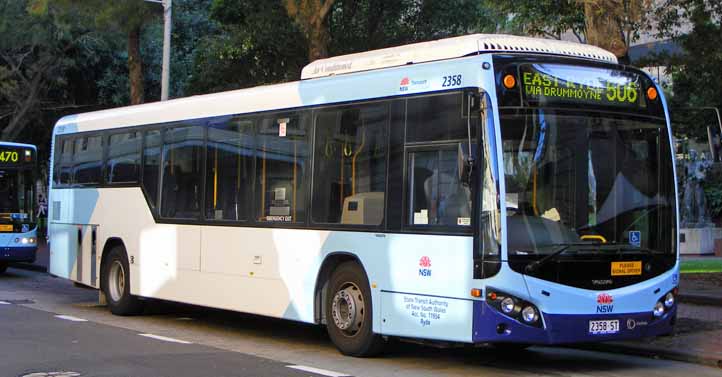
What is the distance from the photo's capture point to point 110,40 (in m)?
37.1

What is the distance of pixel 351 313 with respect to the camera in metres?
12.1

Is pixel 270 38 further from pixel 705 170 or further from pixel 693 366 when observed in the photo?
pixel 693 366

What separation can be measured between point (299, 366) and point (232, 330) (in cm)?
420

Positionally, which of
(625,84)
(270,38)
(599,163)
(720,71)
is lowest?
(599,163)

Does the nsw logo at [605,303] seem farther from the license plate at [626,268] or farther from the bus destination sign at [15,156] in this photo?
the bus destination sign at [15,156]

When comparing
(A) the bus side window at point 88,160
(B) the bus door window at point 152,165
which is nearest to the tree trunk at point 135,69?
(A) the bus side window at point 88,160

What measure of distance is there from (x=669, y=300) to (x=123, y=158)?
9.23 meters

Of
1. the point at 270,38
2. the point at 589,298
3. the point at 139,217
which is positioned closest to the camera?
the point at 589,298

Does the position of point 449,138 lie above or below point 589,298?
A: above

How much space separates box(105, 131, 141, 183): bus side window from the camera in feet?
55.5

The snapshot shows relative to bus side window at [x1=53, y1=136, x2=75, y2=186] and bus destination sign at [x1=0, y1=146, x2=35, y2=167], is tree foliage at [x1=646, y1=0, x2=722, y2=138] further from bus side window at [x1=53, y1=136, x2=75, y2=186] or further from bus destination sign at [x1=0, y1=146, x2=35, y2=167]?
bus destination sign at [x1=0, y1=146, x2=35, y2=167]

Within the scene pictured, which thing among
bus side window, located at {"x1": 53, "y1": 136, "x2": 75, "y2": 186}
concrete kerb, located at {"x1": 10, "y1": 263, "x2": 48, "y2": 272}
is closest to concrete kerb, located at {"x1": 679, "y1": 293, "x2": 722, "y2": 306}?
bus side window, located at {"x1": 53, "y1": 136, "x2": 75, "y2": 186}

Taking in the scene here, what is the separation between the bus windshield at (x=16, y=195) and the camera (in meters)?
24.7

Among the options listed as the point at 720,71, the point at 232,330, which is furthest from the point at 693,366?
the point at 720,71
